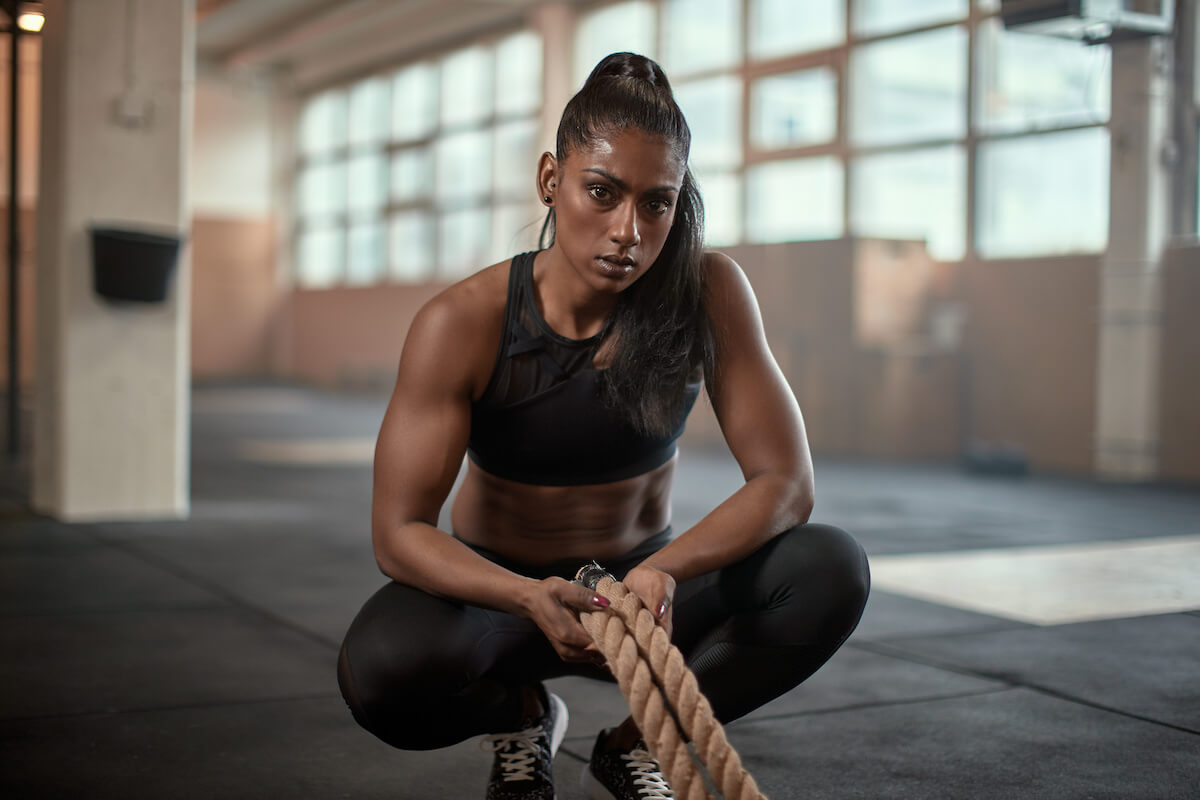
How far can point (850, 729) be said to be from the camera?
2.18 m

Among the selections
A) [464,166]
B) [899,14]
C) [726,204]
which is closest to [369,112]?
[464,166]

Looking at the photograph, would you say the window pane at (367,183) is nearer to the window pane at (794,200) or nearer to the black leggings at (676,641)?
the window pane at (794,200)

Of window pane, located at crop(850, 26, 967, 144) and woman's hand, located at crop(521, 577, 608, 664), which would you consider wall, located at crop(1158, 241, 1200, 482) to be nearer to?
window pane, located at crop(850, 26, 967, 144)

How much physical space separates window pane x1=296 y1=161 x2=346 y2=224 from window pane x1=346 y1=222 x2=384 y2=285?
511 millimetres

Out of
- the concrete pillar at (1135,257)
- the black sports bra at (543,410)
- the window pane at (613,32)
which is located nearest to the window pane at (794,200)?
the window pane at (613,32)

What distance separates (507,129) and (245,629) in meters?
10.2

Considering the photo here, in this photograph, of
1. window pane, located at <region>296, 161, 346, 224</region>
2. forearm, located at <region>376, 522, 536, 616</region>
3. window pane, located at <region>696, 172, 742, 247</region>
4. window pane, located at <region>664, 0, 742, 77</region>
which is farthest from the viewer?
window pane, located at <region>296, 161, 346, 224</region>

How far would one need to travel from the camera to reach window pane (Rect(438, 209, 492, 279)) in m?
13.0

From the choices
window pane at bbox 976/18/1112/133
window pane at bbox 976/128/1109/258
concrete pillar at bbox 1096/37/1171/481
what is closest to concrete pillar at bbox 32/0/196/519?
window pane at bbox 976/18/1112/133

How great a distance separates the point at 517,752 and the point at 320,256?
15.1m

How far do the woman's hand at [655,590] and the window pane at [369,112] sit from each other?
13.9 metres

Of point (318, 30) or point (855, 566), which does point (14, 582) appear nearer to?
point (855, 566)

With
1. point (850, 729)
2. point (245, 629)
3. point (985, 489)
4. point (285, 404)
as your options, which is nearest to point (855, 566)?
point (850, 729)

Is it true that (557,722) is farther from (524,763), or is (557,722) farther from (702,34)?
(702,34)
